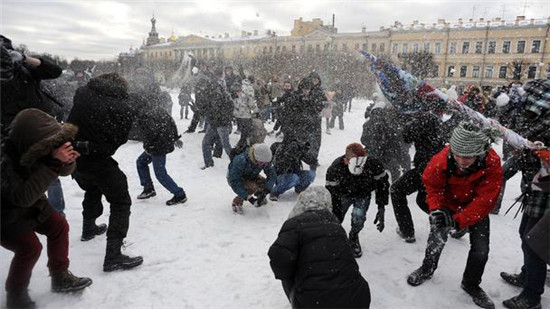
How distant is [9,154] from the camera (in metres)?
2.59

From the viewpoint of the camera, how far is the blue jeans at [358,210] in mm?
4320

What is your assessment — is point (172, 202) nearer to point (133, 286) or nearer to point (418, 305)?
point (133, 286)

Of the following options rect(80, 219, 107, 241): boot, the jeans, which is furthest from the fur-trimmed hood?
the jeans

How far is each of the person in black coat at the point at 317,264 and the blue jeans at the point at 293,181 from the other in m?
3.28

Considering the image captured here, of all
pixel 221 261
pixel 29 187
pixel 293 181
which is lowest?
pixel 221 261

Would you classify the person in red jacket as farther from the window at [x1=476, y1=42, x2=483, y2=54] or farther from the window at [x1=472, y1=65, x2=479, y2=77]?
the window at [x1=472, y1=65, x2=479, y2=77]

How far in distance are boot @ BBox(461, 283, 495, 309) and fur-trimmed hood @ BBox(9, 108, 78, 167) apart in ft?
12.8

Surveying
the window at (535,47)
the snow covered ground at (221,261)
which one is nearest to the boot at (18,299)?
the snow covered ground at (221,261)

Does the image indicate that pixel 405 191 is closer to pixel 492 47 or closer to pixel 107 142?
pixel 107 142

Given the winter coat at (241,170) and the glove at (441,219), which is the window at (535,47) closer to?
the winter coat at (241,170)

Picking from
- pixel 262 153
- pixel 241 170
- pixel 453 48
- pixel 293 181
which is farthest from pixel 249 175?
pixel 453 48

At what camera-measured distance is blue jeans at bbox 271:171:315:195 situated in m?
6.00

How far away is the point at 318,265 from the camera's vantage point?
2.48m

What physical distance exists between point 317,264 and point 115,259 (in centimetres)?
228
